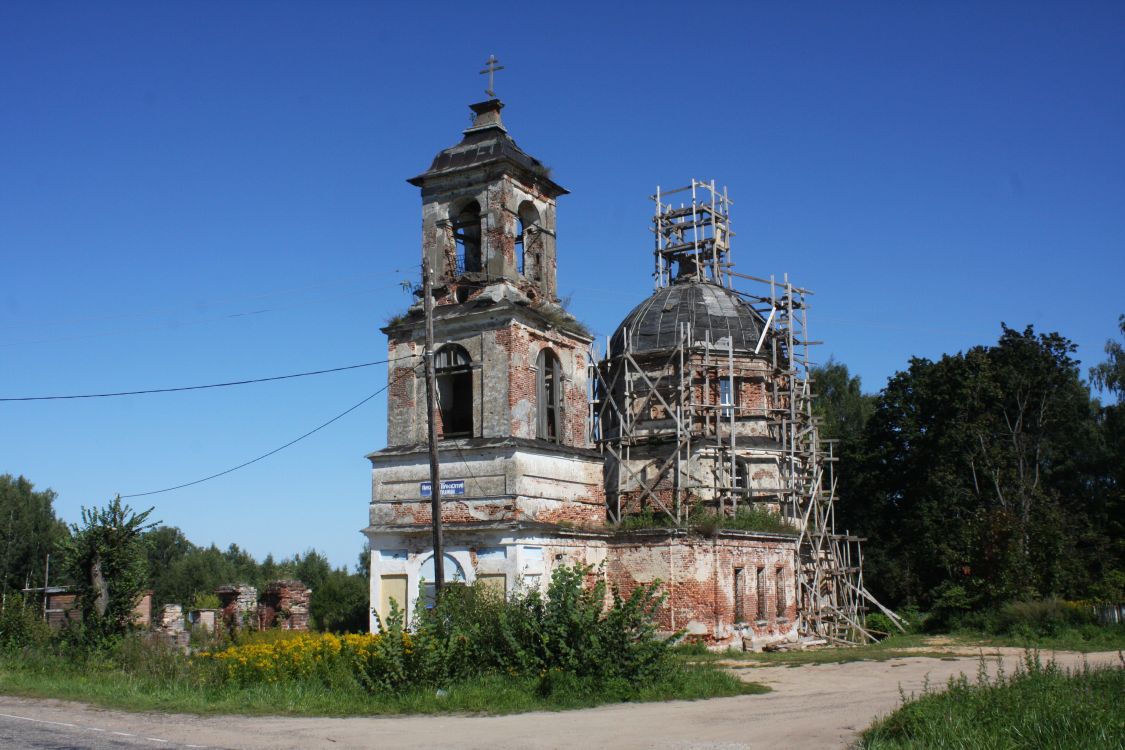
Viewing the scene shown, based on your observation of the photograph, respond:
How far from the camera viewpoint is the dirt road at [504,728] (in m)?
11.5

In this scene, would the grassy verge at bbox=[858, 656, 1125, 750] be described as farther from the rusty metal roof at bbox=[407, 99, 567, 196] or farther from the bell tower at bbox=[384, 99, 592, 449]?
the rusty metal roof at bbox=[407, 99, 567, 196]

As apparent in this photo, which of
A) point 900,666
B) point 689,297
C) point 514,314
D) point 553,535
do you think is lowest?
point 900,666

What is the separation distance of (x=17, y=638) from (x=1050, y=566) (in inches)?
1112

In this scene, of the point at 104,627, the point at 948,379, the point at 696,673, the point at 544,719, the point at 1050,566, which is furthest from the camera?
the point at 948,379

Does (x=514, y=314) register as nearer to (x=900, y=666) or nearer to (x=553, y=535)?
(x=553, y=535)

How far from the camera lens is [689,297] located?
104ft

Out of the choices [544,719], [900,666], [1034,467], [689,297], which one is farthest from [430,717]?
[1034,467]

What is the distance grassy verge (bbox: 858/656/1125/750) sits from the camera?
31.1 feet

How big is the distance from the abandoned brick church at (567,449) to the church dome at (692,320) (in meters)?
0.11

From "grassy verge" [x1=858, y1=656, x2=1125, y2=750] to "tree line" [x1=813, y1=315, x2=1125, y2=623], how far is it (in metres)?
21.3

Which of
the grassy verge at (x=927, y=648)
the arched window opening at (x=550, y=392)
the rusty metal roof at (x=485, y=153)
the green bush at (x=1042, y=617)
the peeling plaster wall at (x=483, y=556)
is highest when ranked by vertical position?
the rusty metal roof at (x=485, y=153)

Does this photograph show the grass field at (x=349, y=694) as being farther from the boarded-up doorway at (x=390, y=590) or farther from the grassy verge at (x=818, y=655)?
the boarded-up doorway at (x=390, y=590)

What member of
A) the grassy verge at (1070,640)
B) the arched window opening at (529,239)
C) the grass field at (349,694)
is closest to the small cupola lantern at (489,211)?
the arched window opening at (529,239)

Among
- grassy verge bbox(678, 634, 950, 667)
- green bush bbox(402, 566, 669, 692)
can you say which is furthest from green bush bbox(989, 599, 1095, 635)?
green bush bbox(402, 566, 669, 692)
